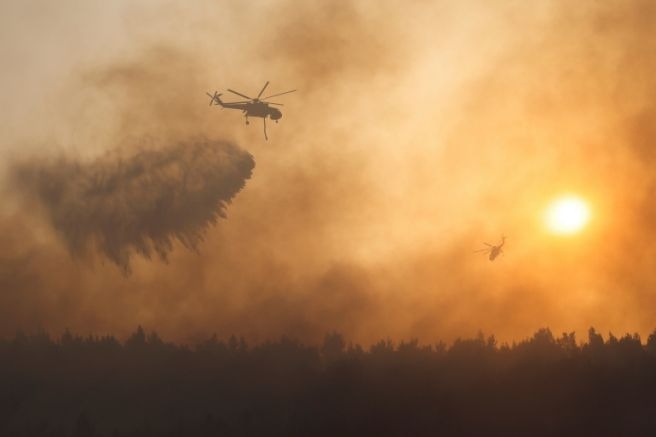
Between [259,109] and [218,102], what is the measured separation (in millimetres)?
9274

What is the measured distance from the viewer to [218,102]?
611ft

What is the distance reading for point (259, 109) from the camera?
591 ft
